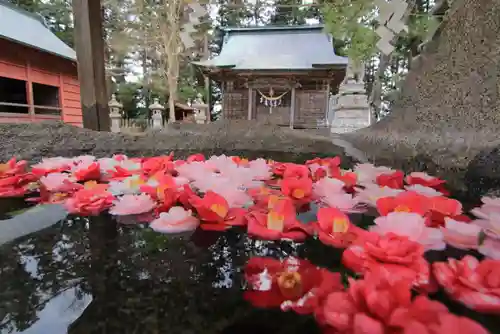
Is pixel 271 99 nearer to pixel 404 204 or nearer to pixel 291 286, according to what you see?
pixel 404 204

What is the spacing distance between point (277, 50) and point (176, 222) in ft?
40.1

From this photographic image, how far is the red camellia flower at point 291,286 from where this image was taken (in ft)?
0.82

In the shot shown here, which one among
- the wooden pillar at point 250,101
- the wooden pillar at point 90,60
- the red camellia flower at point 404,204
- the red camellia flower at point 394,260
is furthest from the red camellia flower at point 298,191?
the wooden pillar at point 250,101

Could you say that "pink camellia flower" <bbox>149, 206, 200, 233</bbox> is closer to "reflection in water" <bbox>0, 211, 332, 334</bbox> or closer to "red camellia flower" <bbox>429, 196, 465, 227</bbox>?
"reflection in water" <bbox>0, 211, 332, 334</bbox>

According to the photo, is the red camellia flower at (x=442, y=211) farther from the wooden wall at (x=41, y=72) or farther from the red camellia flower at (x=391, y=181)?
the wooden wall at (x=41, y=72)

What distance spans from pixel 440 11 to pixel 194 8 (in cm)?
197

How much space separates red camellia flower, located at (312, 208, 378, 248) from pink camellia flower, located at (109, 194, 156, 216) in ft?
0.84

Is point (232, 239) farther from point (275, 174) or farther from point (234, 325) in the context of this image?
point (275, 174)

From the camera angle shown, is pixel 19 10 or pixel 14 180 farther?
pixel 19 10

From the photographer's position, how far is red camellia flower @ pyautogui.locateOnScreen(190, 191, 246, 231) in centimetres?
41

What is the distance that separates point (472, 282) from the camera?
9.9 inches

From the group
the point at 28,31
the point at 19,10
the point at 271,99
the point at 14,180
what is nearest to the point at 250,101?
the point at 271,99

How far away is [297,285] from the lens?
0.88 ft

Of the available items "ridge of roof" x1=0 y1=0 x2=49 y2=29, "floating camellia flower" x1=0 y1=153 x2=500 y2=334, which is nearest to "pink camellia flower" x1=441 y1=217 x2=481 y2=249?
"floating camellia flower" x1=0 y1=153 x2=500 y2=334
